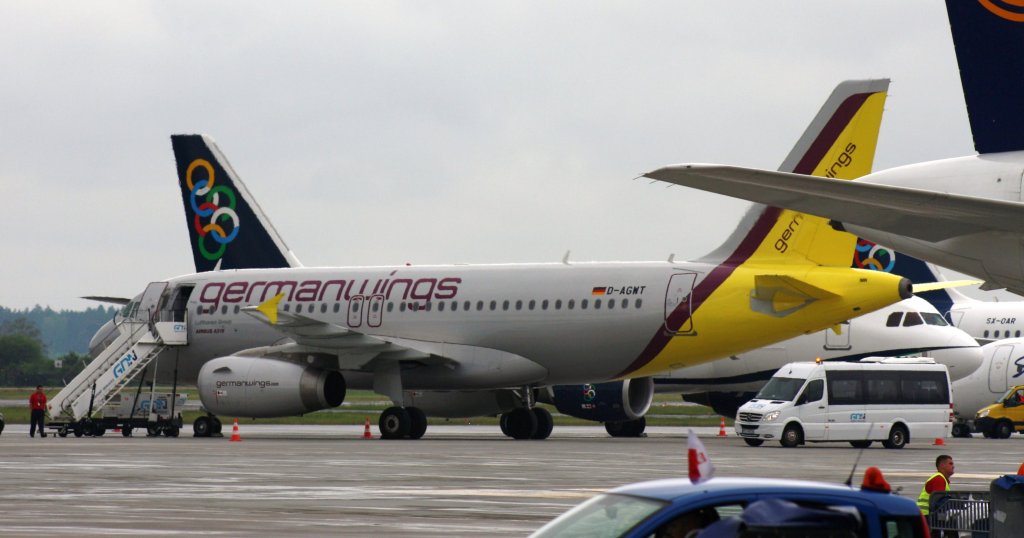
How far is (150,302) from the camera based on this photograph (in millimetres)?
43312

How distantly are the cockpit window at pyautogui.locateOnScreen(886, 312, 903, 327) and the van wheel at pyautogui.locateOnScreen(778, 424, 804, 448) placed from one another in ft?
16.4

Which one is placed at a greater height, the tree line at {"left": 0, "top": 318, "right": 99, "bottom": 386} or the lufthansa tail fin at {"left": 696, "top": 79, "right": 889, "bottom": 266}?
the lufthansa tail fin at {"left": 696, "top": 79, "right": 889, "bottom": 266}

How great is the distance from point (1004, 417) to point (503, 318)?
1885 centimetres

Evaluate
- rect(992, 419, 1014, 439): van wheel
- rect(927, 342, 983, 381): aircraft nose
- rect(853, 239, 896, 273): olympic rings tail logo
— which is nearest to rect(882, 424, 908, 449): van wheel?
rect(927, 342, 983, 381): aircraft nose

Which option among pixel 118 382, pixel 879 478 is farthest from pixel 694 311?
pixel 879 478

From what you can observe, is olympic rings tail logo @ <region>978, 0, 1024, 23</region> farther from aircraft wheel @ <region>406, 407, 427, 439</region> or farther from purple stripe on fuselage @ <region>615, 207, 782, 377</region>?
aircraft wheel @ <region>406, 407, 427, 439</region>

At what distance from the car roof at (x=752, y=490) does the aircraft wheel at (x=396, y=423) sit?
3013 cm

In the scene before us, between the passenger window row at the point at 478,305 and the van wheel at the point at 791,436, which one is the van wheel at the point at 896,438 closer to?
the van wheel at the point at 791,436

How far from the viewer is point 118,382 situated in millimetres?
42469

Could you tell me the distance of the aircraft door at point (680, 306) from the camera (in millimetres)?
35094

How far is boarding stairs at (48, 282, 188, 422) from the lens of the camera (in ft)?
139

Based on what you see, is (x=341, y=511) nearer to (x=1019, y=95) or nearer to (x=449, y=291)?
(x=1019, y=95)

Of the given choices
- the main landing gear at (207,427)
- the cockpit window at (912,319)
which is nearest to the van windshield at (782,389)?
the cockpit window at (912,319)

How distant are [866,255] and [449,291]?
71.5ft
